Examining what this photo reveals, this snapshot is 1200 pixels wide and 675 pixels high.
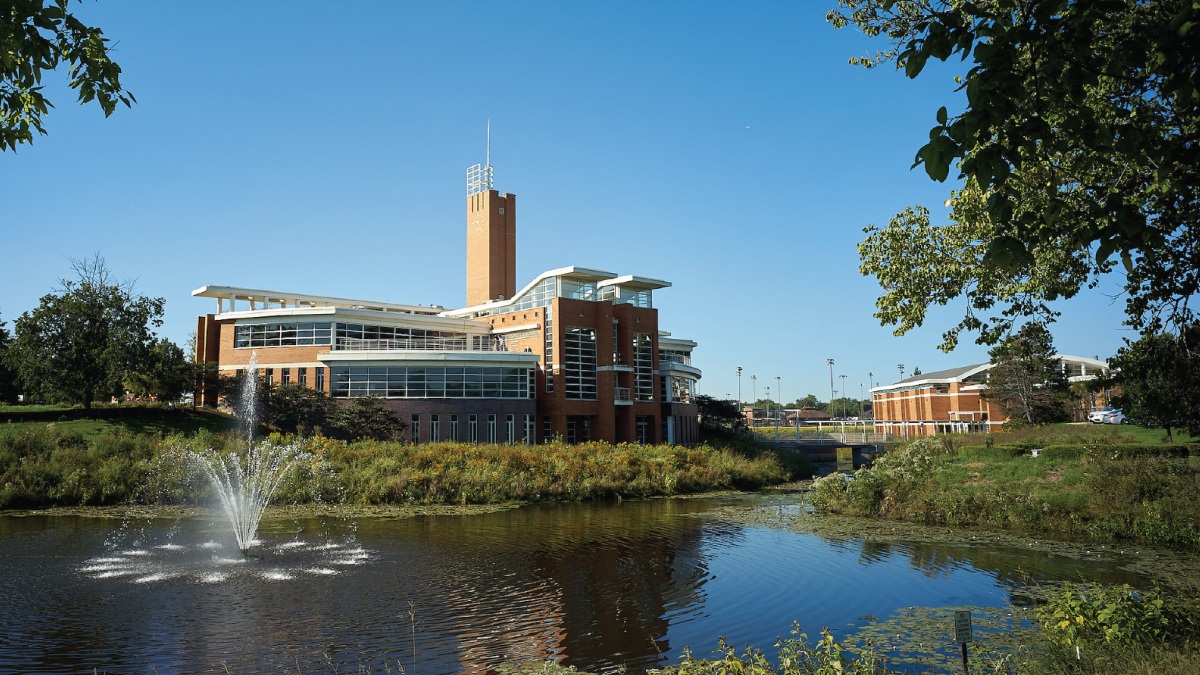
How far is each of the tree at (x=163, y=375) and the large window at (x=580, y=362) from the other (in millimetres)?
22689

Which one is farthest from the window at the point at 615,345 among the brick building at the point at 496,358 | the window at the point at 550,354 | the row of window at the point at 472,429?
the row of window at the point at 472,429

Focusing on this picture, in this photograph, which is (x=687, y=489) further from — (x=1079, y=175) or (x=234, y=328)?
(x=234, y=328)

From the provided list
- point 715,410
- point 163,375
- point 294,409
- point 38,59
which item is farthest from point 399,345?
point 38,59

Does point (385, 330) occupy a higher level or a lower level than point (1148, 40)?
higher

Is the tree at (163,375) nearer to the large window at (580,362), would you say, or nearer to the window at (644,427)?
the large window at (580,362)

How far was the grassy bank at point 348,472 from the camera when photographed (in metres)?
25.5

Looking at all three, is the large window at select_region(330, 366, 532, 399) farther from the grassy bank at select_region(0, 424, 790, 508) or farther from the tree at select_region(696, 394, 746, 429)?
the tree at select_region(696, 394, 746, 429)

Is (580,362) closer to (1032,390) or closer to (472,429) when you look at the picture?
(472,429)

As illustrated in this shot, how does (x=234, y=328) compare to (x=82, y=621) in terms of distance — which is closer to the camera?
(x=82, y=621)

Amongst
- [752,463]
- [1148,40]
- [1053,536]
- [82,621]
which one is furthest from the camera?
[752,463]

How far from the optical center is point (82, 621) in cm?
1141

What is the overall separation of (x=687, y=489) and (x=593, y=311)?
60.2ft

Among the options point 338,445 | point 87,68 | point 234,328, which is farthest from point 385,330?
point 87,68

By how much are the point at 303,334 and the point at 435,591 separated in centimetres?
3920
